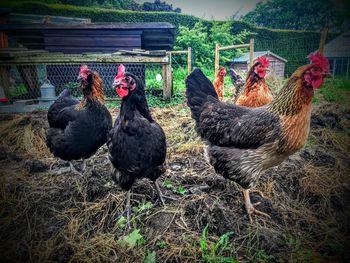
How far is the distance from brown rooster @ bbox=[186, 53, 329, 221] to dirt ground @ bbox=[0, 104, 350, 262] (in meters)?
0.25

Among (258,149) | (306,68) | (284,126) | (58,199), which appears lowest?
(58,199)

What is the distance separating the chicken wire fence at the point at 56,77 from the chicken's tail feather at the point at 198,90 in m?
3.13

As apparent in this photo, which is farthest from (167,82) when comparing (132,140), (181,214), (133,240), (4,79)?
(133,240)

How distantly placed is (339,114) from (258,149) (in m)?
2.56

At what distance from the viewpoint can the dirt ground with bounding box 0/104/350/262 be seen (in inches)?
58.9

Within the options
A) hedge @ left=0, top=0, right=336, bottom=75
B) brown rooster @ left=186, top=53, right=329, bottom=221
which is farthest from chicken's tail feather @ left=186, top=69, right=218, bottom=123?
hedge @ left=0, top=0, right=336, bottom=75

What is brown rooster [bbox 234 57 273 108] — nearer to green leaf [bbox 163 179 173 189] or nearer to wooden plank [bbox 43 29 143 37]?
green leaf [bbox 163 179 173 189]

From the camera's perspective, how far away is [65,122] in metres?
2.34

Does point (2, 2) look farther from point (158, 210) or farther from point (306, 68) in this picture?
point (306, 68)

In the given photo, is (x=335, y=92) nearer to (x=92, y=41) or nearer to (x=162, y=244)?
(x=162, y=244)

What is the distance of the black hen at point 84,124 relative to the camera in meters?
2.22

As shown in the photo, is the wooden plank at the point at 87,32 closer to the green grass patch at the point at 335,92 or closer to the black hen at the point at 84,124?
the black hen at the point at 84,124

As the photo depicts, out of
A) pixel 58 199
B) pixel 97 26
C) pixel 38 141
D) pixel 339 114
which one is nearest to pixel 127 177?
pixel 58 199

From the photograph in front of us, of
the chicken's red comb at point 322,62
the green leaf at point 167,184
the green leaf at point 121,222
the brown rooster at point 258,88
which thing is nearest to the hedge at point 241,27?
the brown rooster at point 258,88
